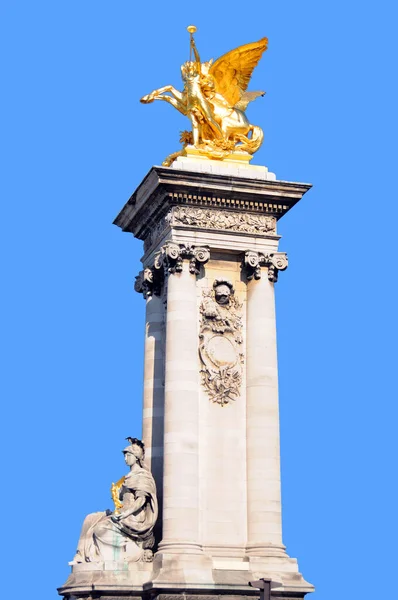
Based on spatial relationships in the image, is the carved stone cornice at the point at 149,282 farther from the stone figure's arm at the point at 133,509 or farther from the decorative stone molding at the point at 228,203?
the stone figure's arm at the point at 133,509

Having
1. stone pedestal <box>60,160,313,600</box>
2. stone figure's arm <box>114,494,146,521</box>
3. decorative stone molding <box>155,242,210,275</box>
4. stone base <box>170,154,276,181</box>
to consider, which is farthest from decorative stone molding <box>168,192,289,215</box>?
stone figure's arm <box>114,494,146,521</box>

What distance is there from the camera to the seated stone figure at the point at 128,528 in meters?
24.5

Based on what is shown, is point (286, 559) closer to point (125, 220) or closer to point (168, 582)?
point (168, 582)

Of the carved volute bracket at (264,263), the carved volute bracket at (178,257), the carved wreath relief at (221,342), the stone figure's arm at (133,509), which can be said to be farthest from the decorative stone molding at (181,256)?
the stone figure's arm at (133,509)

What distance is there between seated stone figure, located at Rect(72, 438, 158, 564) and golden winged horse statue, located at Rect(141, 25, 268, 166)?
7.77 m

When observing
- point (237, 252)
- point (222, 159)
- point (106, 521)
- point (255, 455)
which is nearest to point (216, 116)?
point (222, 159)

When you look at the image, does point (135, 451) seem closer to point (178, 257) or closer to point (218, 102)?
point (178, 257)

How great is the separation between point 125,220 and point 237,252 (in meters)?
3.74

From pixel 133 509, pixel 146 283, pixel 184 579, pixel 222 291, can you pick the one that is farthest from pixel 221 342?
pixel 184 579

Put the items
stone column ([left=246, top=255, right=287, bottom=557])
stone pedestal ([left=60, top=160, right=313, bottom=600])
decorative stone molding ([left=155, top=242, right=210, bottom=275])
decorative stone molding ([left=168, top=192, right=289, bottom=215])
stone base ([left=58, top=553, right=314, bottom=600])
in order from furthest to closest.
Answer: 1. decorative stone molding ([left=168, top=192, right=289, bottom=215])
2. decorative stone molding ([left=155, top=242, right=210, bottom=275])
3. stone column ([left=246, top=255, right=287, bottom=557])
4. stone pedestal ([left=60, top=160, right=313, bottom=600])
5. stone base ([left=58, top=553, right=314, bottom=600])

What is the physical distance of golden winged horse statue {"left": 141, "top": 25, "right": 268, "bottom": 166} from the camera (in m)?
27.3

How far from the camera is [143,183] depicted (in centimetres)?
2695

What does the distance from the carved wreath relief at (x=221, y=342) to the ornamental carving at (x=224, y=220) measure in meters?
1.28

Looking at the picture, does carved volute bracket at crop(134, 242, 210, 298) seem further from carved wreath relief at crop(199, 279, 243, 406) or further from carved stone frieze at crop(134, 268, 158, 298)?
carved wreath relief at crop(199, 279, 243, 406)
